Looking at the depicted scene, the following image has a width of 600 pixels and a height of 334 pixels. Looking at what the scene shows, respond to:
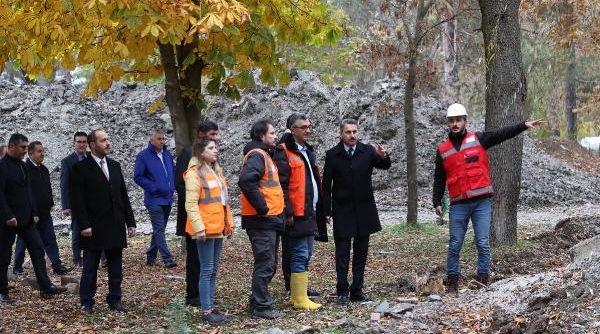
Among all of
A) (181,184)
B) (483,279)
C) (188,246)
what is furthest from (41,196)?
(483,279)

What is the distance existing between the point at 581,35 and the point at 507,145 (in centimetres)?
733

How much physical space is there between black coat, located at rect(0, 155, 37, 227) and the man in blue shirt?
6.88ft

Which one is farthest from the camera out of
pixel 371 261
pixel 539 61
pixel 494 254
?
pixel 539 61

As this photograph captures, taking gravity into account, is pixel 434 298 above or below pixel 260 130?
below

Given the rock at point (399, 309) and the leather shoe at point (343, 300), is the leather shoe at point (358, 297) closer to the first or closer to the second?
the leather shoe at point (343, 300)

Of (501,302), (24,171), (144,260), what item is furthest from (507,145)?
(24,171)

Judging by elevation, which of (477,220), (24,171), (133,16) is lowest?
(477,220)

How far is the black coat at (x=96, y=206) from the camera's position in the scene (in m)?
7.82

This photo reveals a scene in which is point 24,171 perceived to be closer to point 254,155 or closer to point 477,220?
point 254,155

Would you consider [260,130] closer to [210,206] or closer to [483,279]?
[210,206]

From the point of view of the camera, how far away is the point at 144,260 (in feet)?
39.4

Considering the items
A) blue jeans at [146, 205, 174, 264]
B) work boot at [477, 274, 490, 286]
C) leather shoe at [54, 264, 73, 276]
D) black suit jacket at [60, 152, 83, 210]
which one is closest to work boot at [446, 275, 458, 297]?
work boot at [477, 274, 490, 286]

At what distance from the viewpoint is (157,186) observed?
433 inches

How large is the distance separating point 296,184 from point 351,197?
63 cm
